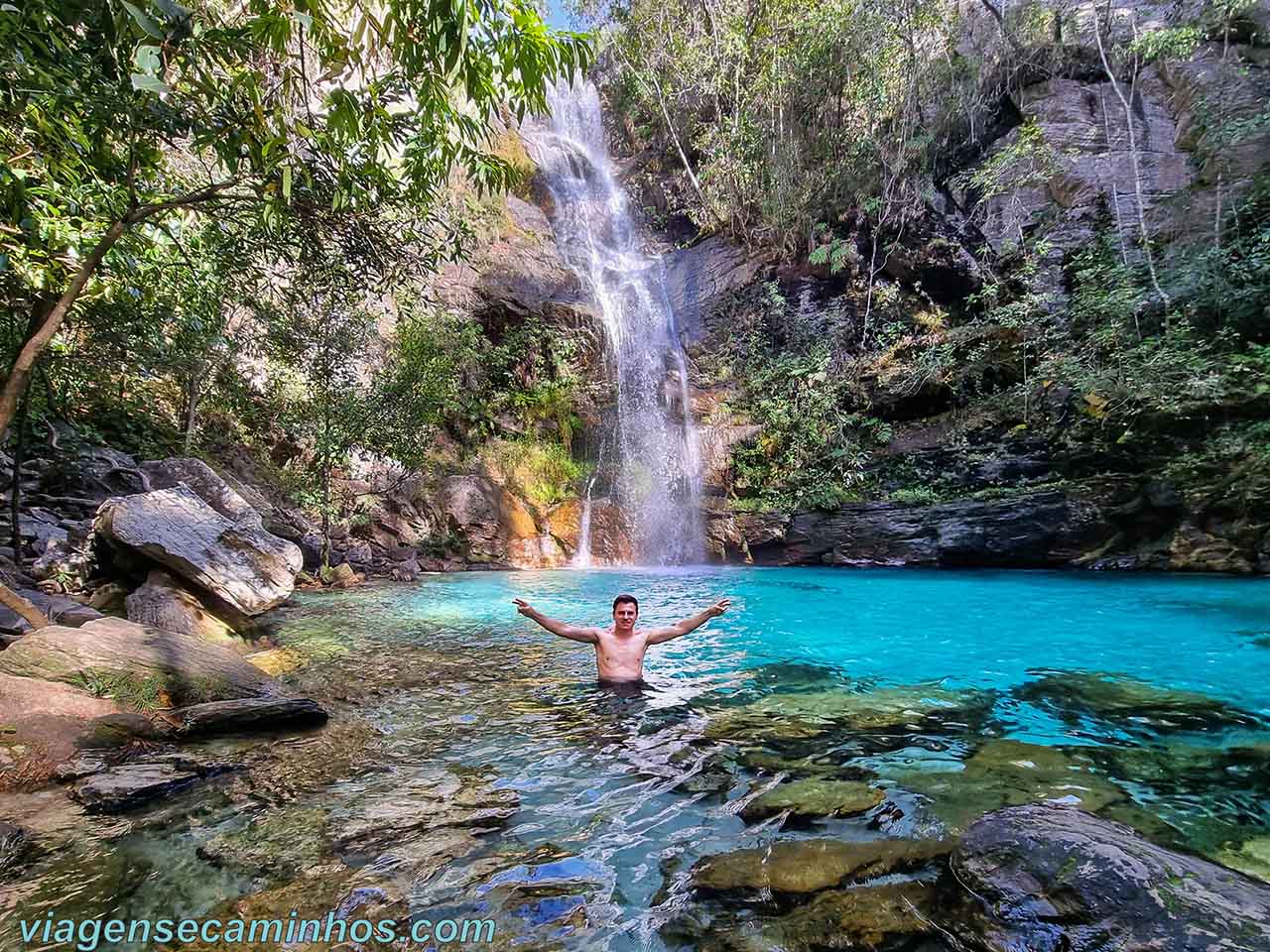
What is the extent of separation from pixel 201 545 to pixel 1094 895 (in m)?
7.34

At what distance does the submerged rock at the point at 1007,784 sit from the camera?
2.54m

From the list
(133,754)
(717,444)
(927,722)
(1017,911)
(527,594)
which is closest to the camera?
(1017,911)

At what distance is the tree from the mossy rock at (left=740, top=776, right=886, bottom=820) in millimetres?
3192

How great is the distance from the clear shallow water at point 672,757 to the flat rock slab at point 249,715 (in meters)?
0.22

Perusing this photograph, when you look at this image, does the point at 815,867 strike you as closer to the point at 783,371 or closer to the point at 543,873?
the point at 543,873

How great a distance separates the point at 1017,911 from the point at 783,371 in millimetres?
15796

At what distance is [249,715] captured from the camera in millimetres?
3473

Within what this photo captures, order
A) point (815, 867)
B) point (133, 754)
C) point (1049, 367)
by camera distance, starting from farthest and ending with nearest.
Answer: point (1049, 367), point (133, 754), point (815, 867)

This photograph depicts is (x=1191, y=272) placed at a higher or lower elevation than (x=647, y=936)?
higher

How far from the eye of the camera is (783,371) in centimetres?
1658

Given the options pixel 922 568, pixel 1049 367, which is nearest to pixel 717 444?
pixel 922 568

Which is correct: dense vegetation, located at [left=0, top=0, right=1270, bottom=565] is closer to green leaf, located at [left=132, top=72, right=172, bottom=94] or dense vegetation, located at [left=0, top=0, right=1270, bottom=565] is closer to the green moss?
green leaf, located at [left=132, top=72, right=172, bottom=94]

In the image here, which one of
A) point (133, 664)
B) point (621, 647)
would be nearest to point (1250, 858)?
point (621, 647)

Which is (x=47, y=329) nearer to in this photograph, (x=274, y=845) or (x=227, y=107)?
(x=227, y=107)
